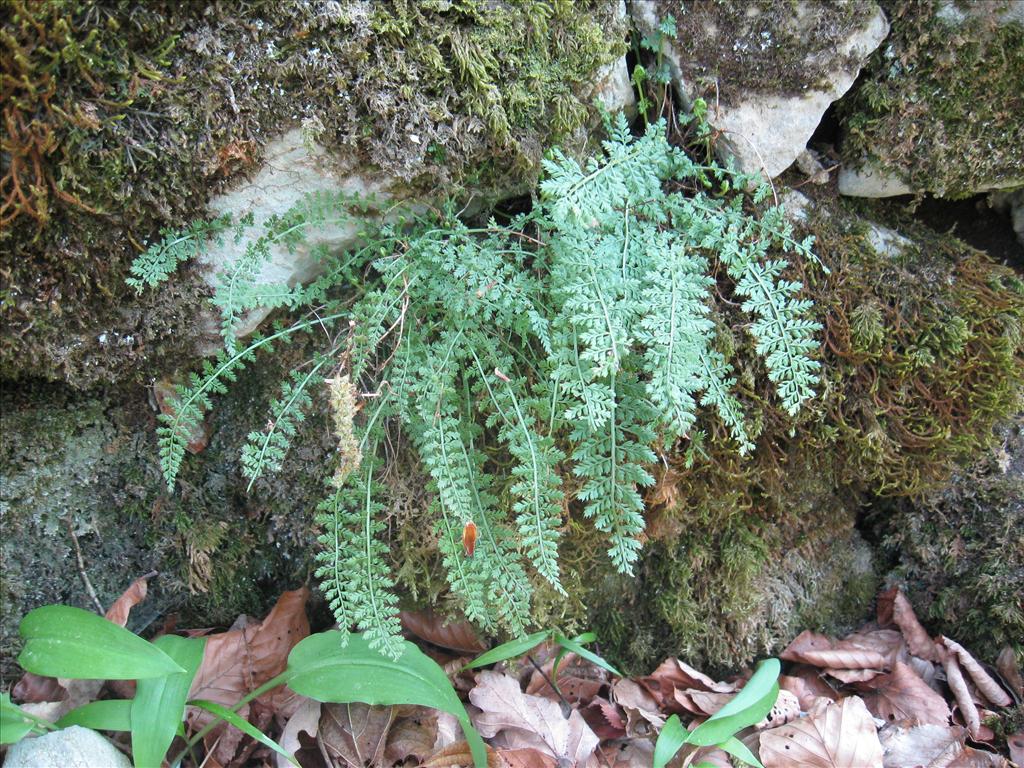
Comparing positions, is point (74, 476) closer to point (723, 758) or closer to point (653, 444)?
point (653, 444)

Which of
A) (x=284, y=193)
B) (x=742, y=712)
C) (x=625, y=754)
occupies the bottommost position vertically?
(x=625, y=754)

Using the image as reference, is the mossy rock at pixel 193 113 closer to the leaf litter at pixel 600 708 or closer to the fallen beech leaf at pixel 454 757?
the leaf litter at pixel 600 708

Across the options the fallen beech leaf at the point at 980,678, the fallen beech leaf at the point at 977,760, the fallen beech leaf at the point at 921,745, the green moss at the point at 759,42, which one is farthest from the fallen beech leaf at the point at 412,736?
the green moss at the point at 759,42

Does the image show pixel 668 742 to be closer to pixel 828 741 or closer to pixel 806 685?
pixel 828 741

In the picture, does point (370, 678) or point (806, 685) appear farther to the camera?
point (806, 685)

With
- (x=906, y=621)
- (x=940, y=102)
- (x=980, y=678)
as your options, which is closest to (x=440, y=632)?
(x=906, y=621)
